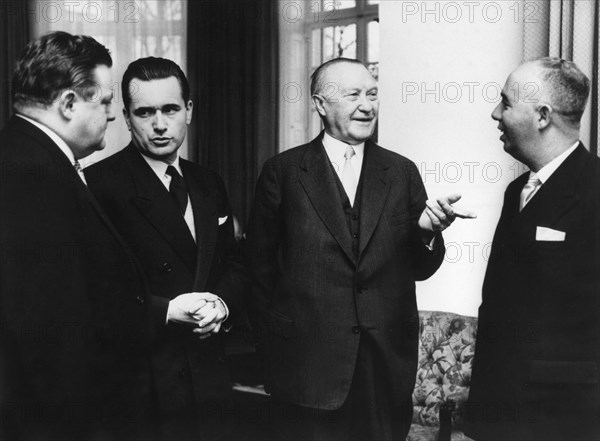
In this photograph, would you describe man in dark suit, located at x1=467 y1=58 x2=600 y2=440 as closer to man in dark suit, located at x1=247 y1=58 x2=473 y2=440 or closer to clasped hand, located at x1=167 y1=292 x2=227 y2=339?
man in dark suit, located at x1=247 y1=58 x2=473 y2=440

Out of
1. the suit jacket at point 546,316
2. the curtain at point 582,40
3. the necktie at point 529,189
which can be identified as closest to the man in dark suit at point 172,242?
the suit jacket at point 546,316

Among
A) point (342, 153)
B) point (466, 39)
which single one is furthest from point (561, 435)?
point (466, 39)

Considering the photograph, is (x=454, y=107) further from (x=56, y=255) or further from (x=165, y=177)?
(x=56, y=255)

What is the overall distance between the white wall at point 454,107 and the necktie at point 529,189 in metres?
1.00

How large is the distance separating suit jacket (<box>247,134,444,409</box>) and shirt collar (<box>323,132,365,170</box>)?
0.04 m

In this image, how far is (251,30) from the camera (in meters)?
5.74

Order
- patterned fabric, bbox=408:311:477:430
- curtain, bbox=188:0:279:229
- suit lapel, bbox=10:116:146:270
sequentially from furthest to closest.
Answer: curtain, bbox=188:0:279:229, patterned fabric, bbox=408:311:477:430, suit lapel, bbox=10:116:146:270

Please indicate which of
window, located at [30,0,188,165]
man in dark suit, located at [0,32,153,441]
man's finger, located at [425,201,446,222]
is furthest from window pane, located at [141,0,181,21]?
man's finger, located at [425,201,446,222]

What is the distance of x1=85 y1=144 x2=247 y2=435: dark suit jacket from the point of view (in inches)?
86.0

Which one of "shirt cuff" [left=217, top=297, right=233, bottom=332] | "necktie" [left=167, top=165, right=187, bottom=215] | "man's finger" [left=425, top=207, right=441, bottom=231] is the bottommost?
"shirt cuff" [left=217, top=297, right=233, bottom=332]

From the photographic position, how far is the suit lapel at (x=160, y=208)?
7.18ft

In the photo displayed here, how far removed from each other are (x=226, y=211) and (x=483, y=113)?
1.54m

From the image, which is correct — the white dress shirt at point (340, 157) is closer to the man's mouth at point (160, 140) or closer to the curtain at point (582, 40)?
the man's mouth at point (160, 140)

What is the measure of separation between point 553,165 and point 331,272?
2.80 ft
